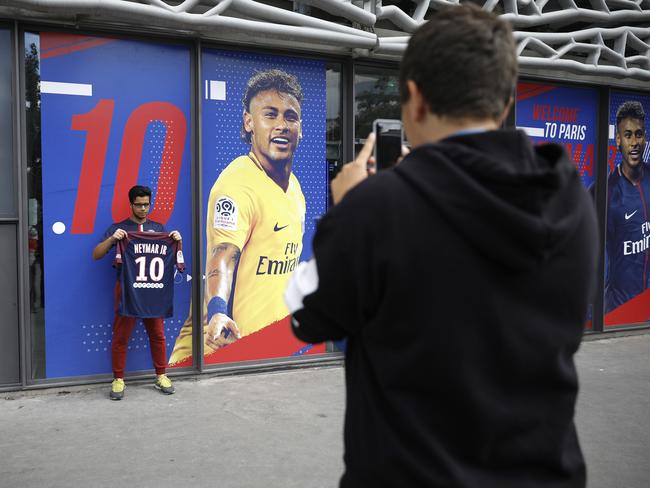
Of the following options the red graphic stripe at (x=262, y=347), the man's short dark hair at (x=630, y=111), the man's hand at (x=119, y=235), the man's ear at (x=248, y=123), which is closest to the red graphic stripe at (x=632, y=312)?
the man's short dark hair at (x=630, y=111)

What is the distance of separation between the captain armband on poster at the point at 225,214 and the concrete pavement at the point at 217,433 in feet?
5.20

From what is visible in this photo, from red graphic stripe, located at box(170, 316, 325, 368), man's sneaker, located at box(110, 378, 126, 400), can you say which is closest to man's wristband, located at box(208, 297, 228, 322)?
red graphic stripe, located at box(170, 316, 325, 368)

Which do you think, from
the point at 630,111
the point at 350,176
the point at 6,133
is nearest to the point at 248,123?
the point at 6,133

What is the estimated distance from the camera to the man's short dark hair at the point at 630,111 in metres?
9.48

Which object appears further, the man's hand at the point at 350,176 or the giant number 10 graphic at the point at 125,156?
the giant number 10 graphic at the point at 125,156

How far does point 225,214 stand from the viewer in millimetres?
6949

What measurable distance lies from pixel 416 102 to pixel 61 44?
5552 millimetres

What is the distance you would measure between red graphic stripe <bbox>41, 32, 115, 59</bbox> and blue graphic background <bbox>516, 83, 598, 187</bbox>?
537 cm

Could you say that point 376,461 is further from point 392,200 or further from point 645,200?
point 645,200

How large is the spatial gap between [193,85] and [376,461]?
5.83 m

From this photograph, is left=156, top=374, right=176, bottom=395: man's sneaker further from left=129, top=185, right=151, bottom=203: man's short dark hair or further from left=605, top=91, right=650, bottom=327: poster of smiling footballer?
left=605, top=91, right=650, bottom=327: poster of smiling footballer

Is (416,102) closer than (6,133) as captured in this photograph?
Yes

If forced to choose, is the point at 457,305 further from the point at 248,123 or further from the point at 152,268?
the point at 248,123

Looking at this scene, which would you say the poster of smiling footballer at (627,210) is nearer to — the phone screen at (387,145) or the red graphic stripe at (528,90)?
the red graphic stripe at (528,90)
